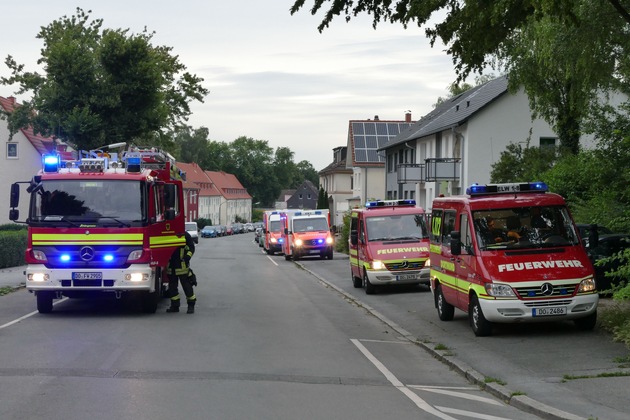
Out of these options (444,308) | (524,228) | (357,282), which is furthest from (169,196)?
(357,282)

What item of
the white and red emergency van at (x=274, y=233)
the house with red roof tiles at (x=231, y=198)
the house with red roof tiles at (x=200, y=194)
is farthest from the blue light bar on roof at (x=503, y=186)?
the house with red roof tiles at (x=231, y=198)

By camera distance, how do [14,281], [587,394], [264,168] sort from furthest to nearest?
1. [264,168]
2. [14,281]
3. [587,394]

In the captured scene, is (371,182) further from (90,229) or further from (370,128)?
(90,229)

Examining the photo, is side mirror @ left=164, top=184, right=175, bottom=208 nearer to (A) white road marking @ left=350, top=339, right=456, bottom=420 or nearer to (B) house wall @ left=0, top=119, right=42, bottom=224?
(A) white road marking @ left=350, top=339, right=456, bottom=420

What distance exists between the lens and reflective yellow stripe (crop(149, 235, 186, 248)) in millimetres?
16797

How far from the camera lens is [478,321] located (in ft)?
45.6

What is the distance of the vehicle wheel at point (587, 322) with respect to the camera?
1368 cm

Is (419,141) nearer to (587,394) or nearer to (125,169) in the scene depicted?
(125,169)

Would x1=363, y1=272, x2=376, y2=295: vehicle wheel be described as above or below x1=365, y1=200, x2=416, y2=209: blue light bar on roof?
below

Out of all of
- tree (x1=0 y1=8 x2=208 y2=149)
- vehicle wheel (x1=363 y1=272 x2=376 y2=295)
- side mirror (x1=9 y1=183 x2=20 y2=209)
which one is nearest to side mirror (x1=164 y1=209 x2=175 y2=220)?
side mirror (x1=9 y1=183 x2=20 y2=209)

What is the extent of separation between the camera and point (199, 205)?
5743 inches

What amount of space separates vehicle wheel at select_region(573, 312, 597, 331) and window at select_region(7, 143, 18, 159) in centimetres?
5618

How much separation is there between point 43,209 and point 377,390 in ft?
29.3

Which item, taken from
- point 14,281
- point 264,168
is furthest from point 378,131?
point 264,168
